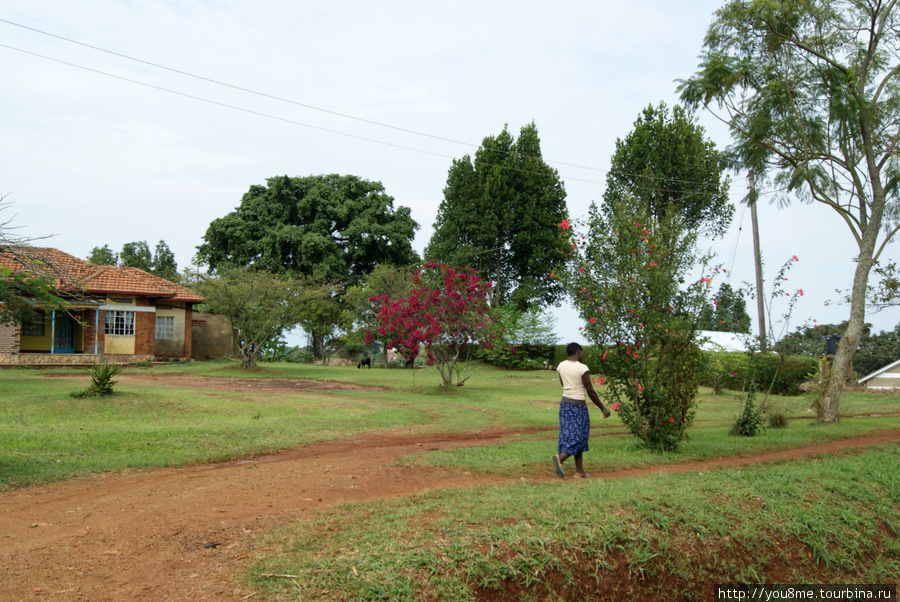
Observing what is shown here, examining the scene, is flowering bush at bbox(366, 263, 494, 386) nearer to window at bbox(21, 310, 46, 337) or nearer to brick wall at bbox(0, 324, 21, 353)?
brick wall at bbox(0, 324, 21, 353)

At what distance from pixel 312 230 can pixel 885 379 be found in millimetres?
30867

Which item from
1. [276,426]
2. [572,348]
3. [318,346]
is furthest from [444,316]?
[318,346]

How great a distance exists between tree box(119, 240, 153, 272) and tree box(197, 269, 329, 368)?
73.3 feet

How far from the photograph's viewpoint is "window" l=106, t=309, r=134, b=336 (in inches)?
1222

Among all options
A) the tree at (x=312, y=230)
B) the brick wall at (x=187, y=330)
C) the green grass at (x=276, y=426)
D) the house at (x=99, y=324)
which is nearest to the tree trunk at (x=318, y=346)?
the tree at (x=312, y=230)

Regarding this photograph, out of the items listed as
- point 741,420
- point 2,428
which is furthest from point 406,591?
point 741,420

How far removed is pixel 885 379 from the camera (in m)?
27.1

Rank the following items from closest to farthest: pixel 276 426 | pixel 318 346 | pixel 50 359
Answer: pixel 276 426
pixel 50 359
pixel 318 346

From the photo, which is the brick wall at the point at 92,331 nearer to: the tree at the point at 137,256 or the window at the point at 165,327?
the window at the point at 165,327

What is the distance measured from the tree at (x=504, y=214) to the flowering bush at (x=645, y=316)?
27.3 m

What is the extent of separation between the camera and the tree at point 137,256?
47.6 meters

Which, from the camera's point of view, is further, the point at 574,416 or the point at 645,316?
the point at 645,316

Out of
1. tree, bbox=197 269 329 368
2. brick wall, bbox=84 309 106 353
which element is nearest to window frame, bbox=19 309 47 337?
brick wall, bbox=84 309 106 353

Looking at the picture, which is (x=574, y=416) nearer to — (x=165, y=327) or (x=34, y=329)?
(x=165, y=327)
